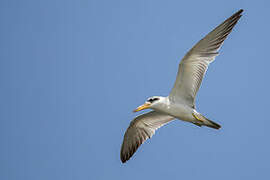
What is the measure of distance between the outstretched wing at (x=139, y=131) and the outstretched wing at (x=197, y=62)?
1457mm

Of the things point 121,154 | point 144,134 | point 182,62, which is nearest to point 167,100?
point 182,62

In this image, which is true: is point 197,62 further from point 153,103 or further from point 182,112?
point 153,103

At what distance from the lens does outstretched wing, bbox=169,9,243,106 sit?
10039mm

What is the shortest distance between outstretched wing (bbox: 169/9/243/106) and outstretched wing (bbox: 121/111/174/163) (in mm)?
1457

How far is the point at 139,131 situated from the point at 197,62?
2.94 meters

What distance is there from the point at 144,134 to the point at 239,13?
4330 millimetres

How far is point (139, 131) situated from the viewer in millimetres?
12164

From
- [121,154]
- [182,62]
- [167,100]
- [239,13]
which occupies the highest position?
[239,13]

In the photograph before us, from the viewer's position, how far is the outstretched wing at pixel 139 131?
12.0m

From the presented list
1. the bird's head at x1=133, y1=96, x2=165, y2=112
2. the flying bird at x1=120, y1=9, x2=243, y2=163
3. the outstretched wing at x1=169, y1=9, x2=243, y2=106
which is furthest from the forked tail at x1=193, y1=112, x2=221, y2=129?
the bird's head at x1=133, y1=96, x2=165, y2=112

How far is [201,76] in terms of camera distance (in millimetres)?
10422

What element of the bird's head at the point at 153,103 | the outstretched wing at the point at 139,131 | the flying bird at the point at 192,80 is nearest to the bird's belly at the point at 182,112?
the flying bird at the point at 192,80

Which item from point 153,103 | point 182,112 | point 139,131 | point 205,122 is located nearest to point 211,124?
point 205,122

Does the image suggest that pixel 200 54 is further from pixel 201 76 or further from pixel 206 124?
pixel 206 124
